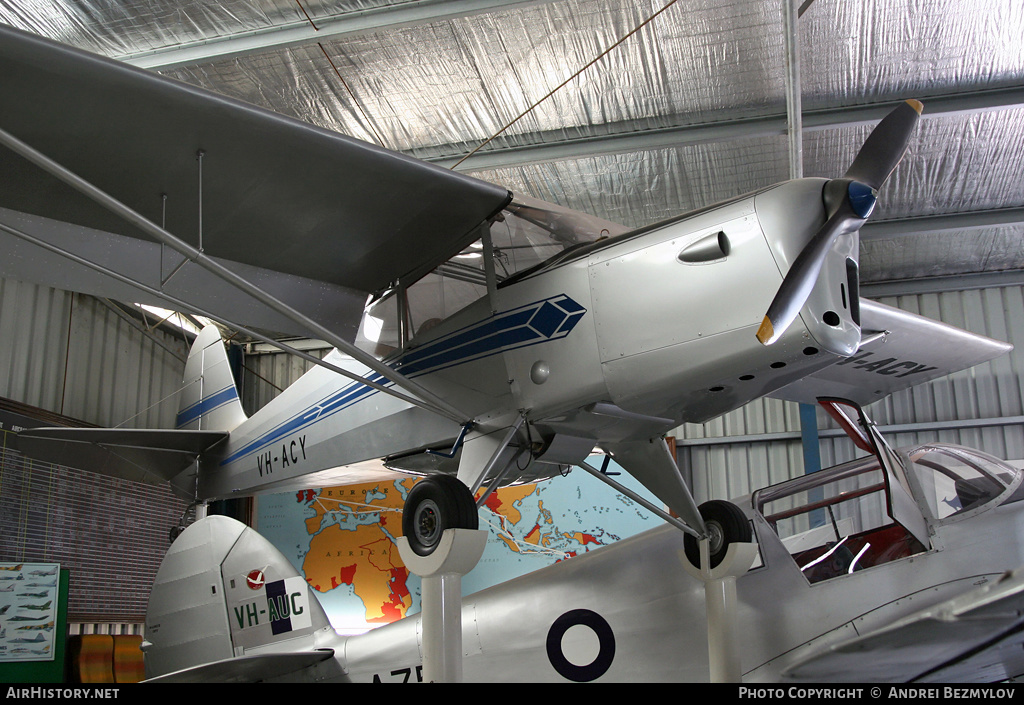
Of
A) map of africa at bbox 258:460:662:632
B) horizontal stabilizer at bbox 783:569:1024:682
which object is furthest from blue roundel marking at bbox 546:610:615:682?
map of africa at bbox 258:460:662:632

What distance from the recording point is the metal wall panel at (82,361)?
10148mm

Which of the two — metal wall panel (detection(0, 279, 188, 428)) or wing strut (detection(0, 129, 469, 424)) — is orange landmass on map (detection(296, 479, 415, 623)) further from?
wing strut (detection(0, 129, 469, 424))

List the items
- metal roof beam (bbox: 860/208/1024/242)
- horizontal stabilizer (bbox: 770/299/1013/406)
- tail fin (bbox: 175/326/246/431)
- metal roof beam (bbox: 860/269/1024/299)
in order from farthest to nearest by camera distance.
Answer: metal roof beam (bbox: 860/269/1024/299) → metal roof beam (bbox: 860/208/1024/242) → tail fin (bbox: 175/326/246/431) → horizontal stabilizer (bbox: 770/299/1013/406)

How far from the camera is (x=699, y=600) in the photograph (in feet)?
16.7

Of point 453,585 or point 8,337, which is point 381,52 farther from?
point 8,337

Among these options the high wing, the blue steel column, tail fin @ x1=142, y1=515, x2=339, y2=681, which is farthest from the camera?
the blue steel column

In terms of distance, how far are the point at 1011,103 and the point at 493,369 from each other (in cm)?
631

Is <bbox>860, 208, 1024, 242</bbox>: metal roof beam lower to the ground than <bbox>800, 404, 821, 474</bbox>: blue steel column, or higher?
higher

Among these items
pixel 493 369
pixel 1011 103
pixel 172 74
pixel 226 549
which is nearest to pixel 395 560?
pixel 226 549

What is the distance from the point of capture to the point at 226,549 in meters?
5.90

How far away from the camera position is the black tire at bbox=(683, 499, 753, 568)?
4.94 metres

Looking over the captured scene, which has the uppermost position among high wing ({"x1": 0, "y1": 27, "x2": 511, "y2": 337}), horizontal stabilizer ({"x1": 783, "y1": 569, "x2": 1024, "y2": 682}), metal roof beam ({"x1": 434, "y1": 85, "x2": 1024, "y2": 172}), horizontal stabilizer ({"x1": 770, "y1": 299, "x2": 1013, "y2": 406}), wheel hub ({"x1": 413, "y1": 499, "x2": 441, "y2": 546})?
metal roof beam ({"x1": 434, "y1": 85, "x2": 1024, "y2": 172})

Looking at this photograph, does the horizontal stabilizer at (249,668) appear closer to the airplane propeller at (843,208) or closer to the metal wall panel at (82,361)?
the airplane propeller at (843,208)

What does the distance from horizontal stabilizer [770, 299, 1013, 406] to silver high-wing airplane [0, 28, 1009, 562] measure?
0.04 meters
